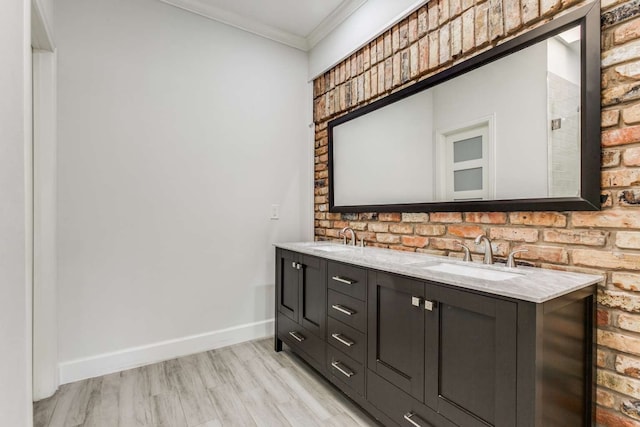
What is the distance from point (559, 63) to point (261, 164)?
2.20 meters

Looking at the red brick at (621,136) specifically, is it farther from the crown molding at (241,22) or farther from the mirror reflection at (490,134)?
the crown molding at (241,22)

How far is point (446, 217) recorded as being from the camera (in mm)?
1914

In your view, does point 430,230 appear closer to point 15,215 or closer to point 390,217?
point 390,217

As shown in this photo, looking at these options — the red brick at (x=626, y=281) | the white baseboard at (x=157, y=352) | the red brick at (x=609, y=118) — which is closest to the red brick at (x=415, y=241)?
the red brick at (x=626, y=281)

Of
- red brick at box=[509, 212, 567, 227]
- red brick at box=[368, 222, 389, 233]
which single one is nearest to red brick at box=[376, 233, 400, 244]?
red brick at box=[368, 222, 389, 233]

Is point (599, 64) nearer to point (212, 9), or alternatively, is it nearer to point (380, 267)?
point (380, 267)

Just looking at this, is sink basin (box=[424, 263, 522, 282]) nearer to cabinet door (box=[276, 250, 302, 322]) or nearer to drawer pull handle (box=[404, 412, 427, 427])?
drawer pull handle (box=[404, 412, 427, 427])

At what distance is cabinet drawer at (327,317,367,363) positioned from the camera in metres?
1.77

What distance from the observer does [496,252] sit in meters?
1.64

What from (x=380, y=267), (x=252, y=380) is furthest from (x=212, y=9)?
(x=252, y=380)

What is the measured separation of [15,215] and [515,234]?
2051mm

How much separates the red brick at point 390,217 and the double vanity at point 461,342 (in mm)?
331

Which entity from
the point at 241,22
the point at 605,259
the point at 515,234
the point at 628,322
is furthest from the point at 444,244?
the point at 241,22

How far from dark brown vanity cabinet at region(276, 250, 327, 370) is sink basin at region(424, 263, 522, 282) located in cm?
74
